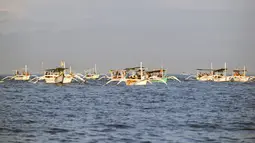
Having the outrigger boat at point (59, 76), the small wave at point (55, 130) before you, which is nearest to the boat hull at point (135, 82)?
the outrigger boat at point (59, 76)

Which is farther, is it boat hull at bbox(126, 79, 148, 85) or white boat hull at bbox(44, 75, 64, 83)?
white boat hull at bbox(44, 75, 64, 83)

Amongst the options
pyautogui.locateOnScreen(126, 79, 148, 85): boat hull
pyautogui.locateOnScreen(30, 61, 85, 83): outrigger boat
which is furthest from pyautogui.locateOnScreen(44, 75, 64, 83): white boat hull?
pyautogui.locateOnScreen(126, 79, 148, 85): boat hull

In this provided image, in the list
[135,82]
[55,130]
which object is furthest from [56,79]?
[55,130]

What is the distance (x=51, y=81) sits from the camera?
128875mm

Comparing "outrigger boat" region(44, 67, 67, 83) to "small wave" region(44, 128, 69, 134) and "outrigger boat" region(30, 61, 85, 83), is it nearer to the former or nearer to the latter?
"outrigger boat" region(30, 61, 85, 83)

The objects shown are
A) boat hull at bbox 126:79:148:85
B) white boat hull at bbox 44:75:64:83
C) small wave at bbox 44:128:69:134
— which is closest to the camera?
small wave at bbox 44:128:69:134

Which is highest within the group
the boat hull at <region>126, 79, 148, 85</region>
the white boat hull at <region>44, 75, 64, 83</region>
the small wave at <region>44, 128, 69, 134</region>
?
the white boat hull at <region>44, 75, 64, 83</region>

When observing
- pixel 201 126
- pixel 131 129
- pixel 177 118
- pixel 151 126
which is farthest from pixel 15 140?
pixel 177 118

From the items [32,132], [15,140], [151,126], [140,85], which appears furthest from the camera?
[140,85]

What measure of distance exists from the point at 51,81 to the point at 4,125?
3927 inches

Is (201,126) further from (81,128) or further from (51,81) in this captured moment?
(51,81)

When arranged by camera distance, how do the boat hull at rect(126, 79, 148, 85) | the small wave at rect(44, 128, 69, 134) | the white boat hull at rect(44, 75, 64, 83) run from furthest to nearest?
the white boat hull at rect(44, 75, 64, 83), the boat hull at rect(126, 79, 148, 85), the small wave at rect(44, 128, 69, 134)

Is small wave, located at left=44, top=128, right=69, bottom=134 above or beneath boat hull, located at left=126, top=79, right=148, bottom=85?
beneath

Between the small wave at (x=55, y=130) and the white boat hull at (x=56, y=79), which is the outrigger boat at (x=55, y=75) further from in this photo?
the small wave at (x=55, y=130)
